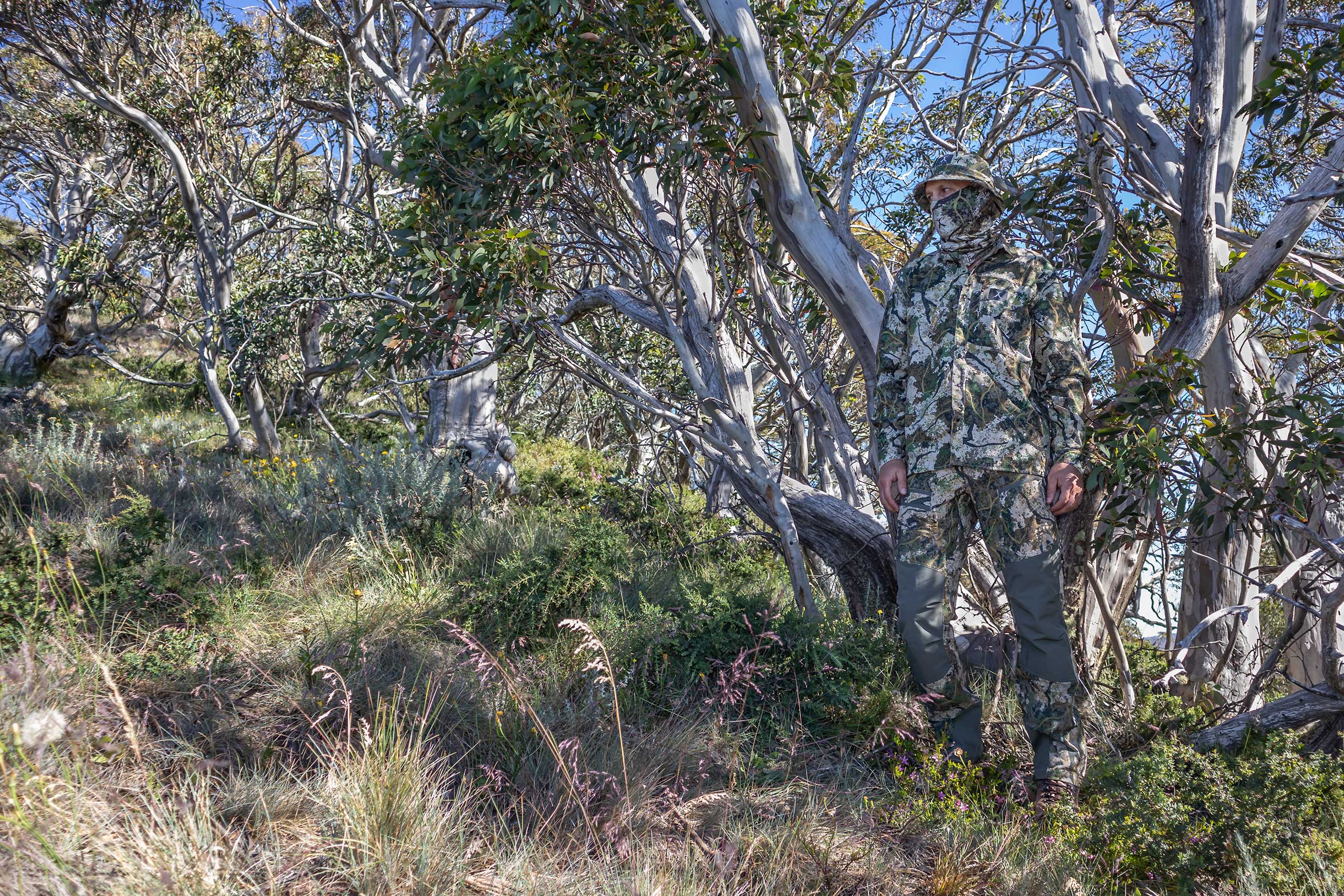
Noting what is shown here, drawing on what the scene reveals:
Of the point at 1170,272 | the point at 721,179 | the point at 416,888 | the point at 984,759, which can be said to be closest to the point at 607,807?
the point at 416,888

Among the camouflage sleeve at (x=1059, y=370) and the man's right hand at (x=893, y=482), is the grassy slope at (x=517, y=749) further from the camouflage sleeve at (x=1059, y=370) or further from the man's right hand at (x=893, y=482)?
the camouflage sleeve at (x=1059, y=370)

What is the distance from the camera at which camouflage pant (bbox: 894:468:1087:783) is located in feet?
9.15

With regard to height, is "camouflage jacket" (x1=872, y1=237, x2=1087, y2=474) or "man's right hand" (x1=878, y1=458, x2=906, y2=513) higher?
"camouflage jacket" (x1=872, y1=237, x2=1087, y2=474)

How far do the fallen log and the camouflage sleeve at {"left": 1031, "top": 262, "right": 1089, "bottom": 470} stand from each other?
108 centimetres

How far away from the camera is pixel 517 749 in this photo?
2736mm

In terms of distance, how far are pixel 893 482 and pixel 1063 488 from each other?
569 millimetres

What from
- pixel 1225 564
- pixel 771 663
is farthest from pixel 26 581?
pixel 1225 564

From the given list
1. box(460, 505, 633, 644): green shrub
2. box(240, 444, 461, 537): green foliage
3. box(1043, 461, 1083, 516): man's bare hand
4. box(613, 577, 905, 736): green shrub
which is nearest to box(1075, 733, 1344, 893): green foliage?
box(1043, 461, 1083, 516): man's bare hand

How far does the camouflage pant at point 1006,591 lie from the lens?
279 cm

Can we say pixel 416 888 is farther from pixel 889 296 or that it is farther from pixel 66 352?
pixel 66 352

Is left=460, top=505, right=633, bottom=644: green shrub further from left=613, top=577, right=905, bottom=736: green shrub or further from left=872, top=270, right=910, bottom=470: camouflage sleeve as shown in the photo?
left=872, top=270, right=910, bottom=470: camouflage sleeve

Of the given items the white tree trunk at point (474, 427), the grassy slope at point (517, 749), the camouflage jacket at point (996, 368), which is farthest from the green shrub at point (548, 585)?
the white tree trunk at point (474, 427)

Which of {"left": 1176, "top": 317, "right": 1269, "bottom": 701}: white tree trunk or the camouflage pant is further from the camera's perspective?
{"left": 1176, "top": 317, "right": 1269, "bottom": 701}: white tree trunk

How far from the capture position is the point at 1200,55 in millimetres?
3398
